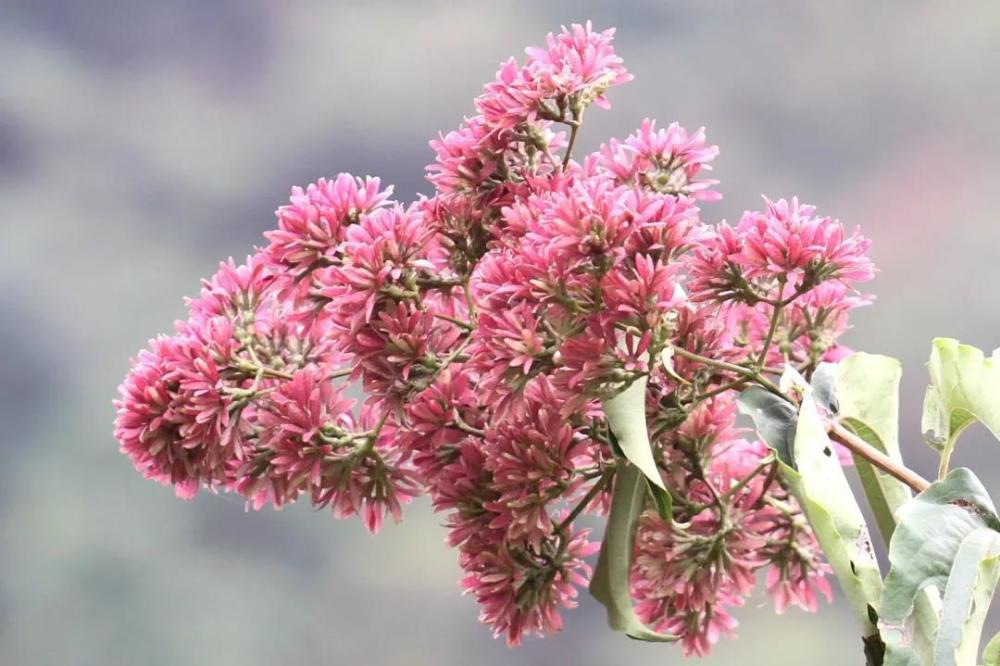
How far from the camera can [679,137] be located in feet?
1.96

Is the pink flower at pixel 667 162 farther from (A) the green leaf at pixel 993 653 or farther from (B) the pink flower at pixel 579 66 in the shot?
(A) the green leaf at pixel 993 653

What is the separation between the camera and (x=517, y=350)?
480mm

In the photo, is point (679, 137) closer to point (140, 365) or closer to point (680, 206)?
point (680, 206)

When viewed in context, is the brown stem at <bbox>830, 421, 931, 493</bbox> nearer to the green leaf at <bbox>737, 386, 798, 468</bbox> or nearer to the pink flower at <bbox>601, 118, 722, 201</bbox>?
the green leaf at <bbox>737, 386, 798, 468</bbox>

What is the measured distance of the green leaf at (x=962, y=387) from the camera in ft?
1.70

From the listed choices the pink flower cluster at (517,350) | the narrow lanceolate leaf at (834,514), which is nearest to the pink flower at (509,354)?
the pink flower cluster at (517,350)

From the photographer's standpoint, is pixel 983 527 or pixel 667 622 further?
pixel 667 622

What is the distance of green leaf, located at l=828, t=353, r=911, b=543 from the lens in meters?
0.56

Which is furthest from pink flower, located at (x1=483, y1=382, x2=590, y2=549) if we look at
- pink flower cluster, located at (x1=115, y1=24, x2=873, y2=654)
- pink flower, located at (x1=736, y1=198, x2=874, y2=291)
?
pink flower, located at (x1=736, y1=198, x2=874, y2=291)

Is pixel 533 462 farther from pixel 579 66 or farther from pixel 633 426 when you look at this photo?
pixel 579 66

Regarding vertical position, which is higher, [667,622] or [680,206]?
[680,206]

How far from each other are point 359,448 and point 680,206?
0.18m

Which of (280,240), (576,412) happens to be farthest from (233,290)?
(576,412)

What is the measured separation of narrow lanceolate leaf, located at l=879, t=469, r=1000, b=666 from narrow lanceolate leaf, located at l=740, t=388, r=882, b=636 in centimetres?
1
